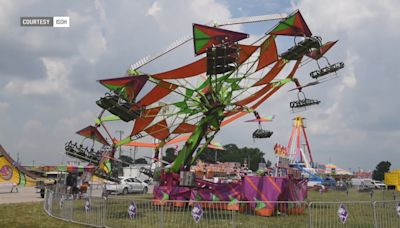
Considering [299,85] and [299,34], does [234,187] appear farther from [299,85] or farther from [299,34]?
[299,85]

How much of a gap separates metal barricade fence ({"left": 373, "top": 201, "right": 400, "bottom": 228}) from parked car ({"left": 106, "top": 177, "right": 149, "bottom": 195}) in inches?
924

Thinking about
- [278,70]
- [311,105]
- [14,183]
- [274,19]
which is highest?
[274,19]

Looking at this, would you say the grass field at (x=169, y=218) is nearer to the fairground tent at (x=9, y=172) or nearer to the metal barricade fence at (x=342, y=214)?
the metal barricade fence at (x=342, y=214)

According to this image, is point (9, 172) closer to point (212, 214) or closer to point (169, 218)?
point (169, 218)

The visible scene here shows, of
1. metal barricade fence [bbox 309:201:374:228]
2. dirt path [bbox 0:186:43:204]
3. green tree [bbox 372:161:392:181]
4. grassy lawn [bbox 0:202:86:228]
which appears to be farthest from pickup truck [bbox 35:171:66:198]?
green tree [bbox 372:161:392:181]

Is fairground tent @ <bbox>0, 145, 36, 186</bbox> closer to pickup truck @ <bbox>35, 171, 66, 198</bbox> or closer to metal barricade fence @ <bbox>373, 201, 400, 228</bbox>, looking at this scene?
pickup truck @ <bbox>35, 171, 66, 198</bbox>

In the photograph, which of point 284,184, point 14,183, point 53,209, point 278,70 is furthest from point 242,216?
point 14,183

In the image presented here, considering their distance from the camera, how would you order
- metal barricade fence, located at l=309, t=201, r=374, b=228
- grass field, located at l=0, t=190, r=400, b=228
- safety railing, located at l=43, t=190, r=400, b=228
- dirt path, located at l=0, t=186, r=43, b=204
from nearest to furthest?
metal barricade fence, located at l=309, t=201, r=374, b=228
safety railing, located at l=43, t=190, r=400, b=228
grass field, located at l=0, t=190, r=400, b=228
dirt path, located at l=0, t=186, r=43, b=204

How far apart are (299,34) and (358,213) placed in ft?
31.1

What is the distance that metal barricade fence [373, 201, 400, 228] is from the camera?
38.3 feet

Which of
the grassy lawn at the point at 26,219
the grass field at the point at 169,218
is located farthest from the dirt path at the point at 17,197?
the grass field at the point at 169,218

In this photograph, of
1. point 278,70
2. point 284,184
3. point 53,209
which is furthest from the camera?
point 278,70

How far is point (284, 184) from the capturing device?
58.5 feet

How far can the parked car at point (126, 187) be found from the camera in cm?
3247
